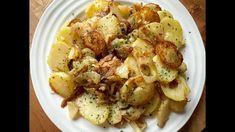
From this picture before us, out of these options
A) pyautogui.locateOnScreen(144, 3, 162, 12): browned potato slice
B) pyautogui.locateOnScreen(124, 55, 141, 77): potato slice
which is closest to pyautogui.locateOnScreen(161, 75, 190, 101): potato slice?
pyautogui.locateOnScreen(124, 55, 141, 77): potato slice

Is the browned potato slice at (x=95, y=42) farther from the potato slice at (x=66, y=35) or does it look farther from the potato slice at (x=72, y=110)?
the potato slice at (x=72, y=110)

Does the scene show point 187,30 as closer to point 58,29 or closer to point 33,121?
point 58,29

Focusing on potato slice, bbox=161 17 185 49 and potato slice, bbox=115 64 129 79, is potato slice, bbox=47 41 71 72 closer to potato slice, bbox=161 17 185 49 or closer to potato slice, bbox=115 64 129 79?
potato slice, bbox=115 64 129 79

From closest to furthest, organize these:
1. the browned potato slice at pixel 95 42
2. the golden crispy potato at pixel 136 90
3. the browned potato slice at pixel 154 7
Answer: the golden crispy potato at pixel 136 90 < the browned potato slice at pixel 95 42 < the browned potato slice at pixel 154 7

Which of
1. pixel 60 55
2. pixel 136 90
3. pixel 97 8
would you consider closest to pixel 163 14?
pixel 97 8

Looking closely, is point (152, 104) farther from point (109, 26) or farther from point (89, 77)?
point (109, 26)

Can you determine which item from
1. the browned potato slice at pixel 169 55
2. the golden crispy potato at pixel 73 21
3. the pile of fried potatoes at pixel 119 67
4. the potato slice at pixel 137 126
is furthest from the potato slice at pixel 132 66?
the golden crispy potato at pixel 73 21
